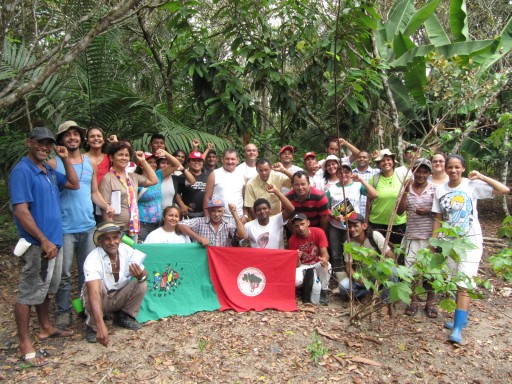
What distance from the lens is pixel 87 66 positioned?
661 cm

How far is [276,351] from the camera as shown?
14.0 feet

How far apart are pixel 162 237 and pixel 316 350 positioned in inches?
89.3

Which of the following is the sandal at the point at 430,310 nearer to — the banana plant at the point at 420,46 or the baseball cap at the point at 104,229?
the banana plant at the point at 420,46

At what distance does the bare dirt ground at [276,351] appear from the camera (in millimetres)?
3885

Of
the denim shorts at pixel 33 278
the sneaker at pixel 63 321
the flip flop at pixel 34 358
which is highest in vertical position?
the denim shorts at pixel 33 278

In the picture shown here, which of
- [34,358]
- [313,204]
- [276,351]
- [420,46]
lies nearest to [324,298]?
[313,204]

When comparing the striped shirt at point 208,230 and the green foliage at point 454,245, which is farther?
the striped shirt at point 208,230

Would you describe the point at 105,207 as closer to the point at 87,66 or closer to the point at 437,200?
the point at 87,66

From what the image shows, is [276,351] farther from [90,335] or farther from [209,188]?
[209,188]

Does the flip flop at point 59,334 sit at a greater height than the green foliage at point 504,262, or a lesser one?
lesser

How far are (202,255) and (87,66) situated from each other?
348 cm

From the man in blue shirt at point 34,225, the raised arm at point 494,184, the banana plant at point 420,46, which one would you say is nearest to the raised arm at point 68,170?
the man in blue shirt at point 34,225

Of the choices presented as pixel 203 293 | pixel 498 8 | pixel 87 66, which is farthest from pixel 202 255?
pixel 498 8

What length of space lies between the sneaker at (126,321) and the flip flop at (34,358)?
79cm
